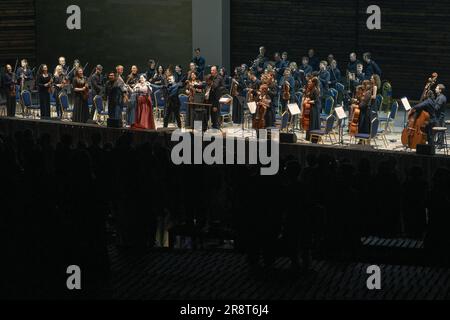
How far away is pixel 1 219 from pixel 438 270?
15.9 ft

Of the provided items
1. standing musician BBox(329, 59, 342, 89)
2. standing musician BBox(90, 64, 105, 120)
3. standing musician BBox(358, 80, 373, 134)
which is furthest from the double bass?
standing musician BBox(90, 64, 105, 120)

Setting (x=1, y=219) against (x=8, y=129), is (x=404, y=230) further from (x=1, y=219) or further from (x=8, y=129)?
(x=8, y=129)

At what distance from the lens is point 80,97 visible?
22.2 m

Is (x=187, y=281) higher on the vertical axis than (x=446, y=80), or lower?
lower

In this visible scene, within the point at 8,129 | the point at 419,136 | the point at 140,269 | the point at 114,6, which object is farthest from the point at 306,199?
the point at 114,6

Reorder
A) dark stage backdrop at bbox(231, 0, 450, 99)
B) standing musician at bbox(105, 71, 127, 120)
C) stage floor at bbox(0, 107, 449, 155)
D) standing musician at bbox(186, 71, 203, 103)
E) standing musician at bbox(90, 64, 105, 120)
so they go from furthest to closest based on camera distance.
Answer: dark stage backdrop at bbox(231, 0, 450, 99), standing musician at bbox(90, 64, 105, 120), standing musician at bbox(105, 71, 127, 120), standing musician at bbox(186, 71, 203, 103), stage floor at bbox(0, 107, 449, 155)

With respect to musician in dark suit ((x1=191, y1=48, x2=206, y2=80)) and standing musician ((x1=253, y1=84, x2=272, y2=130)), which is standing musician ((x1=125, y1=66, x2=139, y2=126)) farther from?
musician in dark suit ((x1=191, y1=48, x2=206, y2=80))

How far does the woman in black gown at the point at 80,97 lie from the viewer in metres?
22.1

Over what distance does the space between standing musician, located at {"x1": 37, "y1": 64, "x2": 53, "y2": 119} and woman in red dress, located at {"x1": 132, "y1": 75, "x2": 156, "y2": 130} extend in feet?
8.50

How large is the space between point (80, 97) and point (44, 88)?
1.33 m

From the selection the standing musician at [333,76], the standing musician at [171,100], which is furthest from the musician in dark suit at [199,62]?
the standing musician at [333,76]

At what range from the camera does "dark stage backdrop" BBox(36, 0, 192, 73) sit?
28.3 metres

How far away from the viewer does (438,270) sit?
1039 cm

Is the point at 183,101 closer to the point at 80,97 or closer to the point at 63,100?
the point at 80,97
